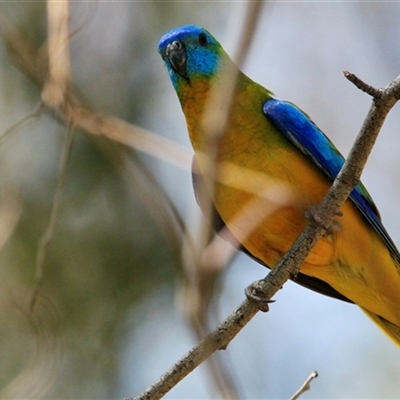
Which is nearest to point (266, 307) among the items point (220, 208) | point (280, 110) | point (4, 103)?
point (220, 208)

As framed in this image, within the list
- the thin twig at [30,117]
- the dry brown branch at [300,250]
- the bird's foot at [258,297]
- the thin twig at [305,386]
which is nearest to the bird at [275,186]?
the dry brown branch at [300,250]

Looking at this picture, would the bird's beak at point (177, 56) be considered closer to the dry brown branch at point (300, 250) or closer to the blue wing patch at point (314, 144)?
the blue wing patch at point (314, 144)

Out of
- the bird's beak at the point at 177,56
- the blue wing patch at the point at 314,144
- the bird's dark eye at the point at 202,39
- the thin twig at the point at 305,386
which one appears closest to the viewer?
the thin twig at the point at 305,386

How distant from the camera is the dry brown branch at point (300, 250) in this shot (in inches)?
123

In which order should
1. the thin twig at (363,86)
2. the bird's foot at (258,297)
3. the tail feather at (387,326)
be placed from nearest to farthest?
1. the thin twig at (363,86)
2. the bird's foot at (258,297)
3. the tail feather at (387,326)

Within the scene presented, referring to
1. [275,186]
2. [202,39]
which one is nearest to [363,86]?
[275,186]

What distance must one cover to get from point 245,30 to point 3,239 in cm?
236

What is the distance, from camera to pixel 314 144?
446 centimetres

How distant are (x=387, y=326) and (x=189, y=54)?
7.75ft

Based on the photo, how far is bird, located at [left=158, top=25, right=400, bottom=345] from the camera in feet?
13.8

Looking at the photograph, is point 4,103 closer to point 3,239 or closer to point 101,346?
point 3,239

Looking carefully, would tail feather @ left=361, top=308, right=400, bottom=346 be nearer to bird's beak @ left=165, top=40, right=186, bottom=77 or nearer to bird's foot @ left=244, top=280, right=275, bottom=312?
bird's foot @ left=244, top=280, right=275, bottom=312

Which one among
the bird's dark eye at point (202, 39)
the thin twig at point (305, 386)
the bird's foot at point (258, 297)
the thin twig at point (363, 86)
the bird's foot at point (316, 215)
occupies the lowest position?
the thin twig at point (305, 386)

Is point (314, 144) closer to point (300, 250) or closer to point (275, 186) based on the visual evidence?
point (275, 186)
